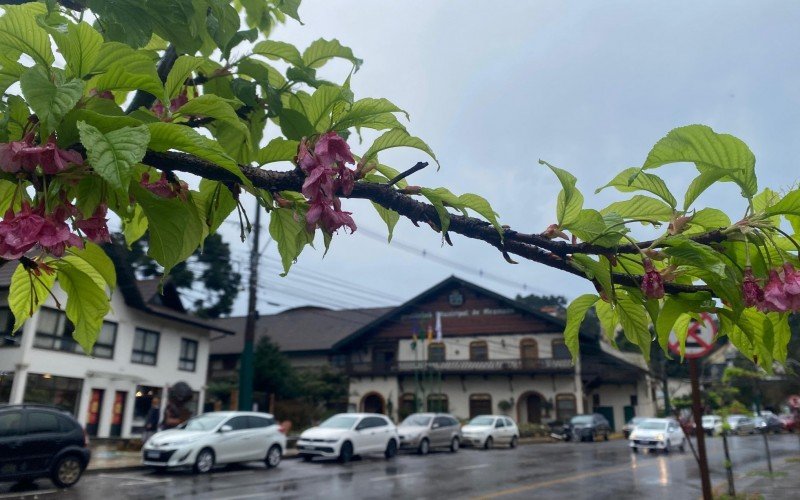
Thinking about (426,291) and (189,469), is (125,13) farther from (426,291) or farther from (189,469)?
(426,291)

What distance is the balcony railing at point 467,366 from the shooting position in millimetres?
40781

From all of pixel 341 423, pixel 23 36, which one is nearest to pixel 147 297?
pixel 341 423

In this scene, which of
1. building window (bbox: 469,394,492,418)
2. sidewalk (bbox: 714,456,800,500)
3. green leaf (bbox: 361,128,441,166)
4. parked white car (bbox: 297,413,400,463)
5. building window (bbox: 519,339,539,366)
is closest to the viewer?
green leaf (bbox: 361,128,441,166)

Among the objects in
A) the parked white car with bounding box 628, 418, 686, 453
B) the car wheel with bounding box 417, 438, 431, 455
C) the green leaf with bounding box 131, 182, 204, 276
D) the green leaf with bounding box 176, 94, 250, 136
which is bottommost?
the car wheel with bounding box 417, 438, 431, 455

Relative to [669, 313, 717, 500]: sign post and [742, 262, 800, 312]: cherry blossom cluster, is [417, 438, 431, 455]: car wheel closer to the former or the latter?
[669, 313, 717, 500]: sign post

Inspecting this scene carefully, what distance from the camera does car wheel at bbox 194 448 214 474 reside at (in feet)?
52.4

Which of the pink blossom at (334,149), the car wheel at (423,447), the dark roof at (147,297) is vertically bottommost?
the car wheel at (423,447)

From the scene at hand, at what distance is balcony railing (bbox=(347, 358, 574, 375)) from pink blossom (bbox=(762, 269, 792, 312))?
3865 centimetres

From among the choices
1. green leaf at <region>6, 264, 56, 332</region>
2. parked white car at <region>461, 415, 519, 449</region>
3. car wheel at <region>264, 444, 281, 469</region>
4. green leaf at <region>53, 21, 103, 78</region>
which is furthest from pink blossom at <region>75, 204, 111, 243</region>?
parked white car at <region>461, 415, 519, 449</region>

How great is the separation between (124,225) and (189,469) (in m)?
16.4

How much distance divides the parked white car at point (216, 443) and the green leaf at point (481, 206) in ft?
53.0

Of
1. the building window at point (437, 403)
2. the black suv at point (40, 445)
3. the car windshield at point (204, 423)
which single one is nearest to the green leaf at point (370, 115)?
the black suv at point (40, 445)

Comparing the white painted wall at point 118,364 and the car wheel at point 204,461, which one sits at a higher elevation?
the white painted wall at point 118,364

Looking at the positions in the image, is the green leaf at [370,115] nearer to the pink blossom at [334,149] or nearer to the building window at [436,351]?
the pink blossom at [334,149]
